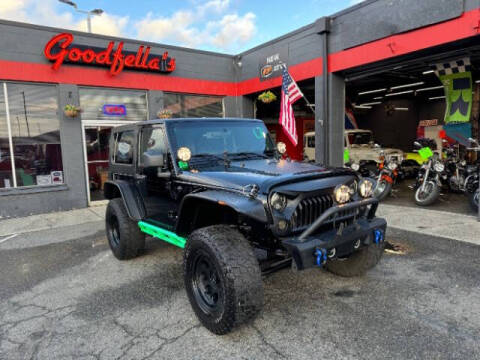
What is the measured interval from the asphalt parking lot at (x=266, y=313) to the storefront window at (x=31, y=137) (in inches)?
174

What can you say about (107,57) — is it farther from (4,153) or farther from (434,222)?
(434,222)

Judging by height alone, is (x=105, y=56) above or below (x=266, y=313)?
above

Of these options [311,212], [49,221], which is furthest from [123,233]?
[49,221]

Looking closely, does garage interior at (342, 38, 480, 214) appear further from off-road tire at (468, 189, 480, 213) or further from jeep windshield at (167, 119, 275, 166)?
jeep windshield at (167, 119, 275, 166)

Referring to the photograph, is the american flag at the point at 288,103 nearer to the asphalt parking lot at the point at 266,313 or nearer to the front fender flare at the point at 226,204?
the asphalt parking lot at the point at 266,313

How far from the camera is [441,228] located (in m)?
5.86

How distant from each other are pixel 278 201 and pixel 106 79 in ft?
27.3

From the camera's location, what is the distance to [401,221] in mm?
6480

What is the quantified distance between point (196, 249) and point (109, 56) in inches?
318

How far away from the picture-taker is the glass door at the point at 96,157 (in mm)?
9359

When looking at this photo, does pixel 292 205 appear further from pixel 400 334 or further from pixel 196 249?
pixel 400 334

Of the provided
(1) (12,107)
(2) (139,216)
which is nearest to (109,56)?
(1) (12,107)

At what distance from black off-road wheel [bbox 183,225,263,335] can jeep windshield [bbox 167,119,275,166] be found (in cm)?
112

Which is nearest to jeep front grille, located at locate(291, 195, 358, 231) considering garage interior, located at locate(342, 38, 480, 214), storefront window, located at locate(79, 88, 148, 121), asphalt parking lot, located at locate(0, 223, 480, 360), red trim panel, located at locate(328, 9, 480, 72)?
asphalt parking lot, located at locate(0, 223, 480, 360)
